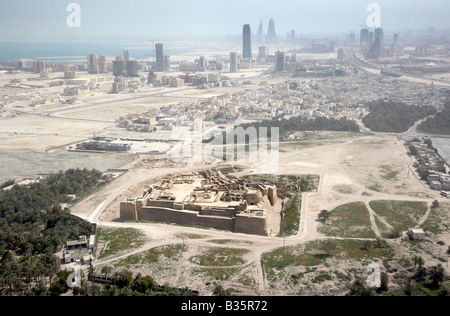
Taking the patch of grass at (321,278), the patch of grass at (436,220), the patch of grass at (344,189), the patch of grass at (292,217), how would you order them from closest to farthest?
the patch of grass at (321,278)
the patch of grass at (436,220)
the patch of grass at (292,217)
the patch of grass at (344,189)

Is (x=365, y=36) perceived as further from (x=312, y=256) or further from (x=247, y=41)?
(x=312, y=256)

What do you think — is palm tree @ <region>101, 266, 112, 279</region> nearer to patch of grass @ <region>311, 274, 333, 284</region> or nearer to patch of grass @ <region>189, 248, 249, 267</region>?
patch of grass @ <region>189, 248, 249, 267</region>

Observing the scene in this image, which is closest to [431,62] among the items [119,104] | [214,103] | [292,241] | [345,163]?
[214,103]

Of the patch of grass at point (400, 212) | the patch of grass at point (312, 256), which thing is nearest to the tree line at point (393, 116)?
the patch of grass at point (400, 212)

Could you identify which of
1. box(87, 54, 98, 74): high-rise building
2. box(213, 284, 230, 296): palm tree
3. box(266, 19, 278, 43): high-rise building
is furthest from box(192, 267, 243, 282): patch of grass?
box(266, 19, 278, 43): high-rise building

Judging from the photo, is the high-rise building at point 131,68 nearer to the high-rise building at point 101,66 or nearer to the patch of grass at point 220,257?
the high-rise building at point 101,66

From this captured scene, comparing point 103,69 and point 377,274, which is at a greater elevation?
point 103,69

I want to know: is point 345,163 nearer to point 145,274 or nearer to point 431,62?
point 145,274
